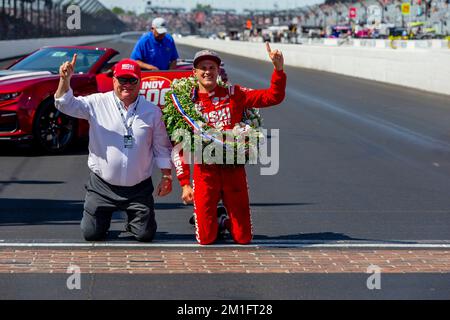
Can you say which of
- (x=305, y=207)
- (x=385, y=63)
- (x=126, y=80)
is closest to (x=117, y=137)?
(x=126, y=80)

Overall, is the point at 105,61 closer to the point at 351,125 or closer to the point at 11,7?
the point at 351,125

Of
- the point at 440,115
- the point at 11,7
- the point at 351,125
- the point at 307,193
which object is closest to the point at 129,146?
the point at 307,193

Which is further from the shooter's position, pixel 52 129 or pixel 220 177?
pixel 52 129

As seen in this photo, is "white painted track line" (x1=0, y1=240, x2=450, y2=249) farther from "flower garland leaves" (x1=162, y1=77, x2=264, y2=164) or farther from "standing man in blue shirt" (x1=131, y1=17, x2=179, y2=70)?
"standing man in blue shirt" (x1=131, y1=17, x2=179, y2=70)

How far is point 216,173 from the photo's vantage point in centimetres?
823

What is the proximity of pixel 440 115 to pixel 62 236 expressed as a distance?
13708 mm

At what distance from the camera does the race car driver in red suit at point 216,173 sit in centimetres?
819

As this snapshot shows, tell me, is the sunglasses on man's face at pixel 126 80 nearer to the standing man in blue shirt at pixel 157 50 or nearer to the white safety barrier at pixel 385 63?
the standing man in blue shirt at pixel 157 50

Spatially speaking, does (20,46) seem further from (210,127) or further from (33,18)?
(210,127)

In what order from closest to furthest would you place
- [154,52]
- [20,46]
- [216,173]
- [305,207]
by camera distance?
1. [216,173]
2. [305,207]
3. [154,52]
4. [20,46]

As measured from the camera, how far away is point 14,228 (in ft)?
29.3

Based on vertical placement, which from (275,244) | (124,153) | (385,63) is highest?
(124,153)

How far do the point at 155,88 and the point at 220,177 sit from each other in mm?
5156

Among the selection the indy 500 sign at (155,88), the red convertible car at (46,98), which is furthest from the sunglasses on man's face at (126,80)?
the red convertible car at (46,98)
